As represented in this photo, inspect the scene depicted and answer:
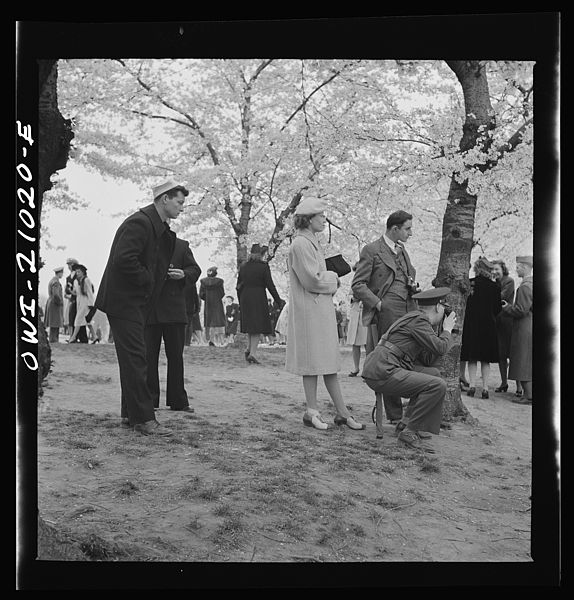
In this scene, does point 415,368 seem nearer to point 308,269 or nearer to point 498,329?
point 498,329

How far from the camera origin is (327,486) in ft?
17.5

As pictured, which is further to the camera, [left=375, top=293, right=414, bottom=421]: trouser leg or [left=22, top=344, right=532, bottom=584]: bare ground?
[left=375, top=293, right=414, bottom=421]: trouser leg

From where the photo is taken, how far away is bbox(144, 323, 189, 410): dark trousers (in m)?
5.61

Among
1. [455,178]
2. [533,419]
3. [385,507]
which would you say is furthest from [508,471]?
[455,178]

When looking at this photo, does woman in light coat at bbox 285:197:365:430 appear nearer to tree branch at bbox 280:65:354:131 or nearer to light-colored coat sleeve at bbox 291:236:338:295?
light-colored coat sleeve at bbox 291:236:338:295

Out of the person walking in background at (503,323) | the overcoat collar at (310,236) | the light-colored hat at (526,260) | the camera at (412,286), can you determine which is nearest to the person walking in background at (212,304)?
the overcoat collar at (310,236)

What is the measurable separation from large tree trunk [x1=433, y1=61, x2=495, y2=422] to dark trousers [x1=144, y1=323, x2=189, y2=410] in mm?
1951

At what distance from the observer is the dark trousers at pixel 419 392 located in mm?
5656

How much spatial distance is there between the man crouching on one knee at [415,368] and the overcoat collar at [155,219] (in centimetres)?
174

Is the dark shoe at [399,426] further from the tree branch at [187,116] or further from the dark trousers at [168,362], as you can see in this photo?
the tree branch at [187,116]

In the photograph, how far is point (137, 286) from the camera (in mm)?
5555

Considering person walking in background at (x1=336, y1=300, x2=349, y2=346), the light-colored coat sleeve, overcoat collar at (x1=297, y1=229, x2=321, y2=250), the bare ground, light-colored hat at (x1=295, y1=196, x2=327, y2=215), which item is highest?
light-colored hat at (x1=295, y1=196, x2=327, y2=215)

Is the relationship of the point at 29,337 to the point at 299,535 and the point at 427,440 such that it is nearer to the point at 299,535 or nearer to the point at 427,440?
the point at 299,535

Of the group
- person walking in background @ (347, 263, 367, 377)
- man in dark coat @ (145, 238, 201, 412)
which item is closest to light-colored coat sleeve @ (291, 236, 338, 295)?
person walking in background @ (347, 263, 367, 377)
